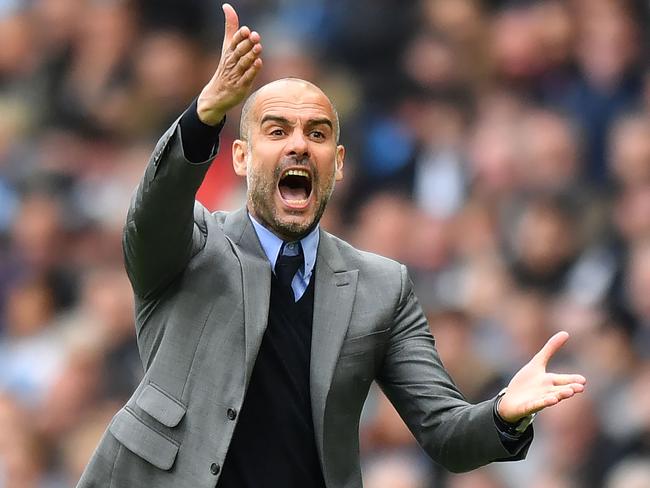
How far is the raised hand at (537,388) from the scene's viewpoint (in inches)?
143

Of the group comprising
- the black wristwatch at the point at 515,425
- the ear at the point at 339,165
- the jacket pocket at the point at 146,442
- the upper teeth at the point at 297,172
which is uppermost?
the ear at the point at 339,165

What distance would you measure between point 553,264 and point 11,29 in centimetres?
365

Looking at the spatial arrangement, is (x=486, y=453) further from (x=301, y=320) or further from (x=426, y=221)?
(x=426, y=221)

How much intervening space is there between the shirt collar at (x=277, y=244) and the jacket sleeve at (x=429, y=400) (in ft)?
0.87

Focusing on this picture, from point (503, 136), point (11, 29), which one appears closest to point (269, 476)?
point (503, 136)

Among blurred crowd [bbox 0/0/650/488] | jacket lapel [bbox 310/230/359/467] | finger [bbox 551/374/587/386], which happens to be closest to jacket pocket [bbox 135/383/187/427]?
jacket lapel [bbox 310/230/359/467]

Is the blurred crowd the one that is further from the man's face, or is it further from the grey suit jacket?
the man's face

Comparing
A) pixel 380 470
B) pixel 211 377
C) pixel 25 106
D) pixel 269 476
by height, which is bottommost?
pixel 380 470

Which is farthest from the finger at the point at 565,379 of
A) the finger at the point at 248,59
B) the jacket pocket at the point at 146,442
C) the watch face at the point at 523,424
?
the finger at the point at 248,59

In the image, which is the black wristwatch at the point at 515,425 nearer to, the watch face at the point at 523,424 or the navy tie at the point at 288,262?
the watch face at the point at 523,424

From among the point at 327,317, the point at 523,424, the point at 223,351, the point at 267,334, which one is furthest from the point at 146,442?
the point at 523,424

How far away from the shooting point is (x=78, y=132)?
855cm

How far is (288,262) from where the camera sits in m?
4.04

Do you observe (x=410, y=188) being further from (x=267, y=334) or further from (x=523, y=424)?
(x=523, y=424)
